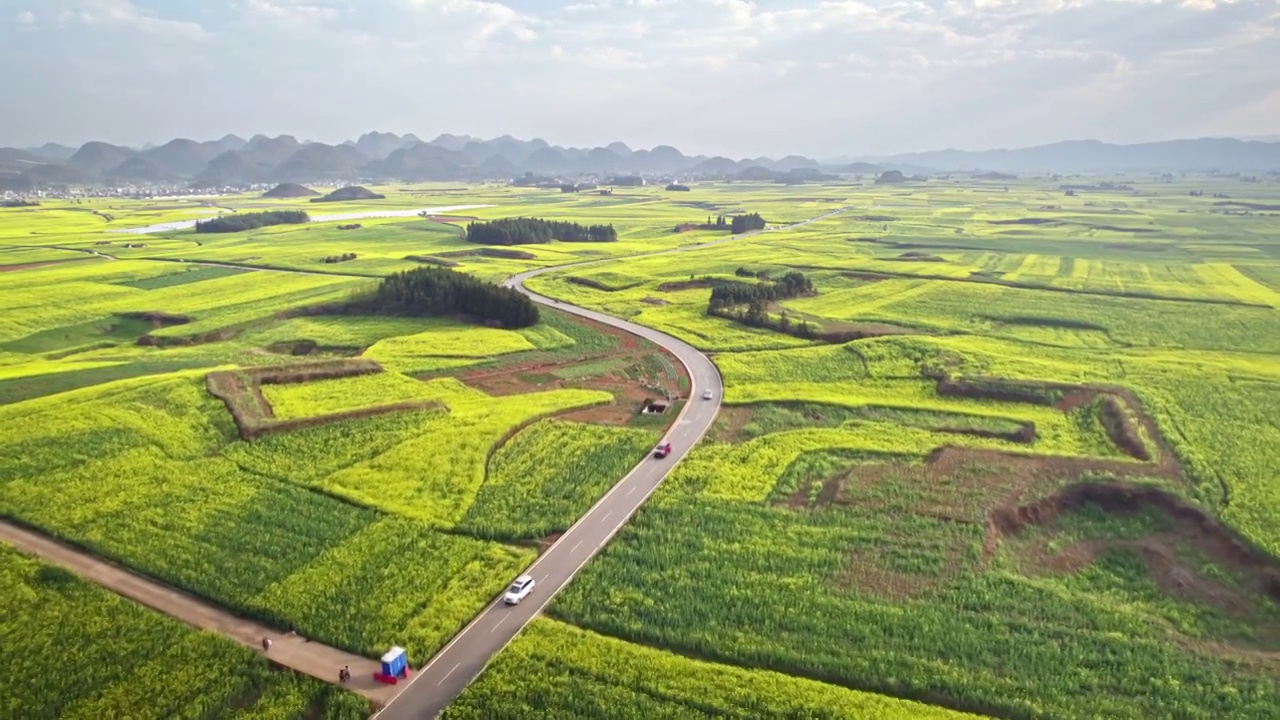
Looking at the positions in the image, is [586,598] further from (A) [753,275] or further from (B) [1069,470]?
(A) [753,275]

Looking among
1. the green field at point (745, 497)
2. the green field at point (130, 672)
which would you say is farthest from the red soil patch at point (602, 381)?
the green field at point (130, 672)

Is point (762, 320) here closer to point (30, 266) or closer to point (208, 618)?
point (208, 618)

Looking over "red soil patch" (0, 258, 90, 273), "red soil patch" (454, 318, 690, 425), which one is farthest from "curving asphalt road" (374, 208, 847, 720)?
"red soil patch" (0, 258, 90, 273)

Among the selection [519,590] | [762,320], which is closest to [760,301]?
[762,320]

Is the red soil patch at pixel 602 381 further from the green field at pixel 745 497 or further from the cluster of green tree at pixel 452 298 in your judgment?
the cluster of green tree at pixel 452 298

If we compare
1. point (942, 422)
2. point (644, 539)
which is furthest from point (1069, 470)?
point (644, 539)

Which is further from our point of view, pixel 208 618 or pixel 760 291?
pixel 760 291
